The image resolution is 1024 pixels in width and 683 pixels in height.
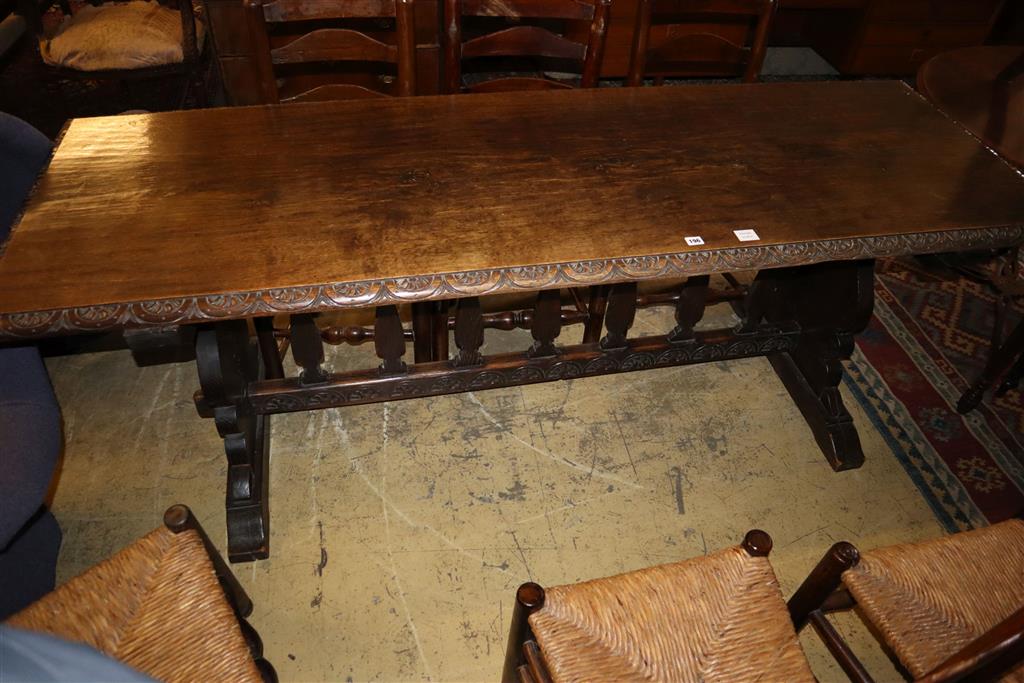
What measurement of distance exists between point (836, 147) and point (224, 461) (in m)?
1.84


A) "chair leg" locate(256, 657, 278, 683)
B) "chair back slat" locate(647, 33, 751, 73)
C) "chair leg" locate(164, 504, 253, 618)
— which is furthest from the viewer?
"chair back slat" locate(647, 33, 751, 73)

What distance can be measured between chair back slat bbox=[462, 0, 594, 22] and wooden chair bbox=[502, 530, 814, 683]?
4.66 ft

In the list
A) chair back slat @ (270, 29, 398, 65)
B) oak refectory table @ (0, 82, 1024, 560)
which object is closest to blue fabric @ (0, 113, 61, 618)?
oak refectory table @ (0, 82, 1024, 560)

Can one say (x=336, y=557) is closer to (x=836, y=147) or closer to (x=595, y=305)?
(x=595, y=305)

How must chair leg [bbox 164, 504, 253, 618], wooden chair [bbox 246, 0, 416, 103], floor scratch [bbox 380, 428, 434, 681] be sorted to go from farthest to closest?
wooden chair [bbox 246, 0, 416, 103]
floor scratch [bbox 380, 428, 434, 681]
chair leg [bbox 164, 504, 253, 618]

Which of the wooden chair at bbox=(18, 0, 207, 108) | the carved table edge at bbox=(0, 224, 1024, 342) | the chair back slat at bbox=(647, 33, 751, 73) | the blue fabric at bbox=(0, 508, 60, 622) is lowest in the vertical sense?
the blue fabric at bbox=(0, 508, 60, 622)

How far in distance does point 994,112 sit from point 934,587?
75.7 inches

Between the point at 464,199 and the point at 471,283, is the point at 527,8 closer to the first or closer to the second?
the point at 464,199

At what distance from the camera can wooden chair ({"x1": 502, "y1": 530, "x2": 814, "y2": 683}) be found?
1.17 m

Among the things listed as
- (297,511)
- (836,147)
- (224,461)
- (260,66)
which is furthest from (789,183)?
(224,461)

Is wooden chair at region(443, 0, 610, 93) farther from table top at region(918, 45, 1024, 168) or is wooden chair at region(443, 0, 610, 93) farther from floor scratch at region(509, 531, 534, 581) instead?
table top at region(918, 45, 1024, 168)

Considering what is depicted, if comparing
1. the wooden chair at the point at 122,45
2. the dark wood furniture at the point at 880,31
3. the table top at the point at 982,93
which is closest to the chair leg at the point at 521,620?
the table top at the point at 982,93

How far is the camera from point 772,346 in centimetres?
220

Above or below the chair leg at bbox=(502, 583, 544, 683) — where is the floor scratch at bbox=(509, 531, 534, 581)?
below
